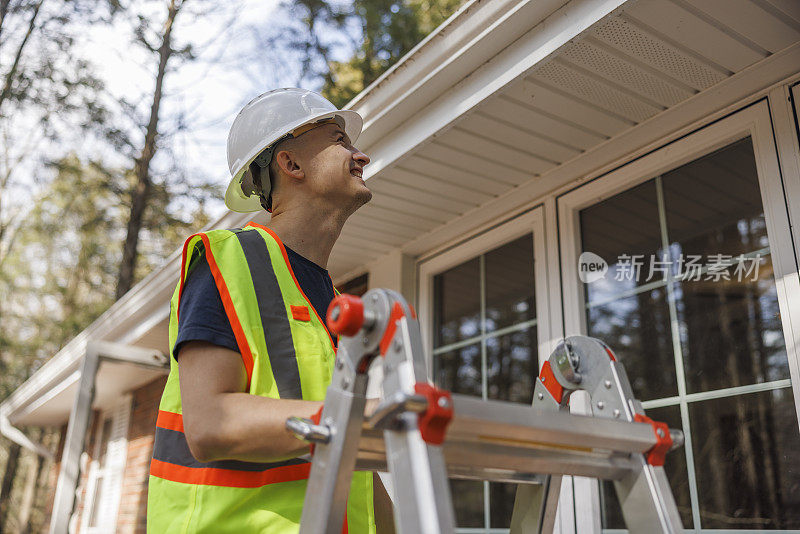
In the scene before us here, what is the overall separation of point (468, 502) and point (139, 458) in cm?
328

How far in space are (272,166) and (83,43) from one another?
383 inches

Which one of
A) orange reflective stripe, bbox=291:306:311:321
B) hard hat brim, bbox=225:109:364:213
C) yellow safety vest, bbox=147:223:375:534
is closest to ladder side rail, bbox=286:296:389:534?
yellow safety vest, bbox=147:223:375:534

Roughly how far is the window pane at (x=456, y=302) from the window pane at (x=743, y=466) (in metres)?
1.49

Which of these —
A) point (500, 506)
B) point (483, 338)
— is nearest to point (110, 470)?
point (500, 506)

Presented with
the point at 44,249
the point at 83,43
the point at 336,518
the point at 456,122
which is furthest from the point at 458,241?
the point at 44,249

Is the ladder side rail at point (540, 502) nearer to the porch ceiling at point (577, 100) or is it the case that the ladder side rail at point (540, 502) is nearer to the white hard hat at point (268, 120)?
the white hard hat at point (268, 120)

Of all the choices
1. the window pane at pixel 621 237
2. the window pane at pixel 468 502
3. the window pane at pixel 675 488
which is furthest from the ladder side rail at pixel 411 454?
the window pane at pixel 468 502

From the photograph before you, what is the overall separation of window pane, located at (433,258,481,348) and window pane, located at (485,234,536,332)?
87 millimetres

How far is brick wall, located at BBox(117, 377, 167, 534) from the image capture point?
6430 mm

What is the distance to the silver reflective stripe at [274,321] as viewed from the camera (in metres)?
1.24

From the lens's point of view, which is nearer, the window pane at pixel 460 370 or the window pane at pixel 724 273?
the window pane at pixel 724 273

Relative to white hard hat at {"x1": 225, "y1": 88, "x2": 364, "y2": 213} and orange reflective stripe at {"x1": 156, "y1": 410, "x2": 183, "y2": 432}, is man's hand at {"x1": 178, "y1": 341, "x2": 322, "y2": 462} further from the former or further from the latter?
white hard hat at {"x1": 225, "y1": 88, "x2": 364, "y2": 213}

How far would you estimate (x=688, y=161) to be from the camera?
253 cm

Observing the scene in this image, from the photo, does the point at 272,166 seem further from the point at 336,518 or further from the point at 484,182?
the point at 484,182
